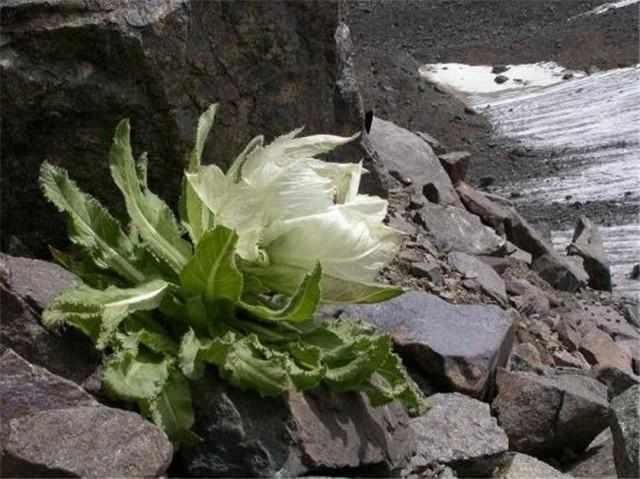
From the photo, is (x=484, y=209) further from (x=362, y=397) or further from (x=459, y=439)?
(x=362, y=397)

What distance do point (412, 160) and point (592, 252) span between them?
7.83 ft

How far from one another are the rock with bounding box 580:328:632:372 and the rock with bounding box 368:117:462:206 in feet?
4.73

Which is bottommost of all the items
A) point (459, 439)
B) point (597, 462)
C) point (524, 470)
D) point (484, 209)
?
point (484, 209)

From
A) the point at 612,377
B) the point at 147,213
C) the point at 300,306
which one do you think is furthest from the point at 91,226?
the point at 612,377

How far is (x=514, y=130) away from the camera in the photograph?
16.5 metres

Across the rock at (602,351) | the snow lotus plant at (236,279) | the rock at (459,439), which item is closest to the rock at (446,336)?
the rock at (459,439)

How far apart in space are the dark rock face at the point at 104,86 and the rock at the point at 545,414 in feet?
4.42

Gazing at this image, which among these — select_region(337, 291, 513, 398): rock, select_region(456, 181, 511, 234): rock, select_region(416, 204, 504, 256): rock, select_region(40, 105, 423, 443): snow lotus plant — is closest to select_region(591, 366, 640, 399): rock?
select_region(337, 291, 513, 398): rock

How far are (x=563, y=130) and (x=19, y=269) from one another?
1288cm

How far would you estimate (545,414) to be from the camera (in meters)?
4.41

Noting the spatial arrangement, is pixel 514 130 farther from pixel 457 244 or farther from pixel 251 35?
pixel 251 35

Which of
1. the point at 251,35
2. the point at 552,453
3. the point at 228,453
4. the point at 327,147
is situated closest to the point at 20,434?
the point at 228,453

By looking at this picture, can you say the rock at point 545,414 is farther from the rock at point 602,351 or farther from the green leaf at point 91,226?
the rock at point 602,351

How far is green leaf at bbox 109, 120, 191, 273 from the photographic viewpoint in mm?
3572
